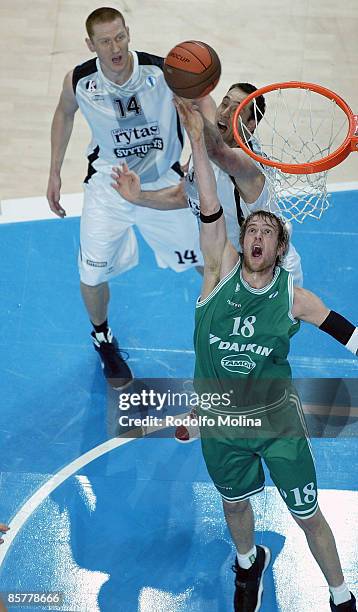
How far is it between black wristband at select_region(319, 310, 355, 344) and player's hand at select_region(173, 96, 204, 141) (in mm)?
1220

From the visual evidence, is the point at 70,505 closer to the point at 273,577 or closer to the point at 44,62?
the point at 273,577

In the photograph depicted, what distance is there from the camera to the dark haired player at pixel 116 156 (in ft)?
21.8

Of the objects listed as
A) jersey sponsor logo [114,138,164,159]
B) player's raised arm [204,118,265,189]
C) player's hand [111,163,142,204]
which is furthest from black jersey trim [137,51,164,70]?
player's raised arm [204,118,265,189]

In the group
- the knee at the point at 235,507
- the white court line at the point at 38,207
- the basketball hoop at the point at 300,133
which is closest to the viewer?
the knee at the point at 235,507

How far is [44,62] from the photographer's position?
9031mm

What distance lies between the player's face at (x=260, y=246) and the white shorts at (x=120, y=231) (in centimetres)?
138

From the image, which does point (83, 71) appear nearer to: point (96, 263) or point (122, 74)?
point (122, 74)

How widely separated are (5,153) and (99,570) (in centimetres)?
379

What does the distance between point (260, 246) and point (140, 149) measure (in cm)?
167

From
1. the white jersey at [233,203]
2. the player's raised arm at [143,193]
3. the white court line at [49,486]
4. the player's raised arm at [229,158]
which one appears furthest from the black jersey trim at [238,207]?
the white court line at [49,486]

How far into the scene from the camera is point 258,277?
5.64 metres

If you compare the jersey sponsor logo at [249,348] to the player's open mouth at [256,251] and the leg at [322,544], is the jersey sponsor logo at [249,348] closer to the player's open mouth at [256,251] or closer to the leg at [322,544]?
the player's open mouth at [256,251]

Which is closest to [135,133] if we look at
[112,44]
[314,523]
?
[112,44]

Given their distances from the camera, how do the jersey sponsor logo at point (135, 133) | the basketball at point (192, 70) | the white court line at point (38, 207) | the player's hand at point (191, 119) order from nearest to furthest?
the player's hand at point (191, 119) → the basketball at point (192, 70) → the jersey sponsor logo at point (135, 133) → the white court line at point (38, 207)
